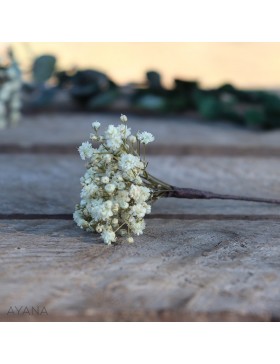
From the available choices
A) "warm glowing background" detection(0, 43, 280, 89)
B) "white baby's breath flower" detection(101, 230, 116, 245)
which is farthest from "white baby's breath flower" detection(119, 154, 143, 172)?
"warm glowing background" detection(0, 43, 280, 89)

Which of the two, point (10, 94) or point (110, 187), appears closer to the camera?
point (110, 187)

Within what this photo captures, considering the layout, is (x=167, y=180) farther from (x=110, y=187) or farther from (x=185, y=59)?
(x=185, y=59)

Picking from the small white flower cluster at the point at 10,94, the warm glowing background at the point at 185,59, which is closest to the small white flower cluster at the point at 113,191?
the small white flower cluster at the point at 10,94

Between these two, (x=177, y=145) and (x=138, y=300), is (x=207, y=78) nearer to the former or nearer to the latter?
(x=177, y=145)

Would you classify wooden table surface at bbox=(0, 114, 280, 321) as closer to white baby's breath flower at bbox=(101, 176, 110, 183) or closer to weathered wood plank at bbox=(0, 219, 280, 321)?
weathered wood plank at bbox=(0, 219, 280, 321)

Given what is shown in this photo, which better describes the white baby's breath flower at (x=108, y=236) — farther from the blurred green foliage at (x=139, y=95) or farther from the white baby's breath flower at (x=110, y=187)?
the blurred green foliage at (x=139, y=95)

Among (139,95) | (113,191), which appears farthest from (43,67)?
(113,191)
